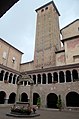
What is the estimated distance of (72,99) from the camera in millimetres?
21562

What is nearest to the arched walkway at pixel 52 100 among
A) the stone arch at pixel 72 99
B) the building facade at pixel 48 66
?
the building facade at pixel 48 66

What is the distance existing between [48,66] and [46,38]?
8229mm

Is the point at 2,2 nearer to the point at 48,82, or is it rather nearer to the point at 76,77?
the point at 76,77

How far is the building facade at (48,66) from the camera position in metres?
21.1

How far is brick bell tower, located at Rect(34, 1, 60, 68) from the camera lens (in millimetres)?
29105

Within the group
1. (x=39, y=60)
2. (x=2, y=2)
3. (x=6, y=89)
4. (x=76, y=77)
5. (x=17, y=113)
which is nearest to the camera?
(x=2, y=2)

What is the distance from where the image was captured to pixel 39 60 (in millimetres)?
30125

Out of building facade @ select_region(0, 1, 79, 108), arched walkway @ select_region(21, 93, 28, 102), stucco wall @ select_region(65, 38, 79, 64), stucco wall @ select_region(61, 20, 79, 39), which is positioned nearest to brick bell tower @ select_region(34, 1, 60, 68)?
building facade @ select_region(0, 1, 79, 108)

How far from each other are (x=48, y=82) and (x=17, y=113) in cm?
1251

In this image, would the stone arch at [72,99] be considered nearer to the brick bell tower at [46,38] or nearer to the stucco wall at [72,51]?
the stucco wall at [72,51]

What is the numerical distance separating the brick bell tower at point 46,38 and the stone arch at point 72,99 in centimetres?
Result: 812

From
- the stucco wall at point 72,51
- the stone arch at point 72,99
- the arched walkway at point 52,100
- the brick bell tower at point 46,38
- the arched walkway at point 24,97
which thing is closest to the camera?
the stone arch at point 72,99

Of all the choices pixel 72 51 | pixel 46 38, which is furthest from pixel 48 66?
pixel 46 38

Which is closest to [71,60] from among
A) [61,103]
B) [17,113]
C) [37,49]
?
[61,103]
